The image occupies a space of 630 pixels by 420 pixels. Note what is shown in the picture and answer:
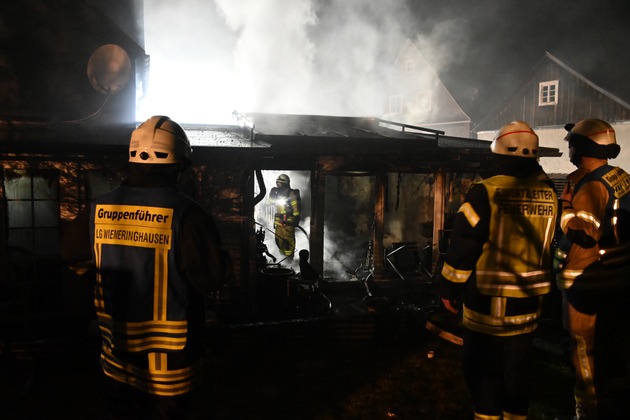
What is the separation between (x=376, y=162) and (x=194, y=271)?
802 centimetres

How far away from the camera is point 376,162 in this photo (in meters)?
10.4

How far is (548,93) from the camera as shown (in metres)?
27.4

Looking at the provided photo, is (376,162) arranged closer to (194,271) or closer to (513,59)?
(194,271)

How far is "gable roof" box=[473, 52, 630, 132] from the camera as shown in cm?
2447

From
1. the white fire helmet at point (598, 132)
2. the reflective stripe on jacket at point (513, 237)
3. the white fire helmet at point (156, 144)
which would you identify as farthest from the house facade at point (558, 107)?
the white fire helmet at point (156, 144)

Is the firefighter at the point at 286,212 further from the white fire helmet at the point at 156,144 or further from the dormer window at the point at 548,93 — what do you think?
the dormer window at the point at 548,93

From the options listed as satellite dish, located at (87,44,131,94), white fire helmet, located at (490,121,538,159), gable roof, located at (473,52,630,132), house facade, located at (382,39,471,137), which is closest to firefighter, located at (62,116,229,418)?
white fire helmet, located at (490,121,538,159)

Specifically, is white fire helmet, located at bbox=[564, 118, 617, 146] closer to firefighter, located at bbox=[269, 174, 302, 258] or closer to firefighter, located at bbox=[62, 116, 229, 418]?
firefighter, located at bbox=[62, 116, 229, 418]

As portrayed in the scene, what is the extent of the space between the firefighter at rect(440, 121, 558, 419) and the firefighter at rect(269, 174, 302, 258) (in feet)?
27.8

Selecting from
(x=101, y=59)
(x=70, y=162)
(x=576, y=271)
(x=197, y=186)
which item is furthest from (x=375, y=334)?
(x=101, y=59)

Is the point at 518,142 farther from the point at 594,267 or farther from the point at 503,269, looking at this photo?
the point at 594,267

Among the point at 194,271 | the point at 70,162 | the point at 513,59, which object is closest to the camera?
the point at 194,271

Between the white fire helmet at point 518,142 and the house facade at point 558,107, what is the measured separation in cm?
2410

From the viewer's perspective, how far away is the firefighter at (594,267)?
4039 mm
